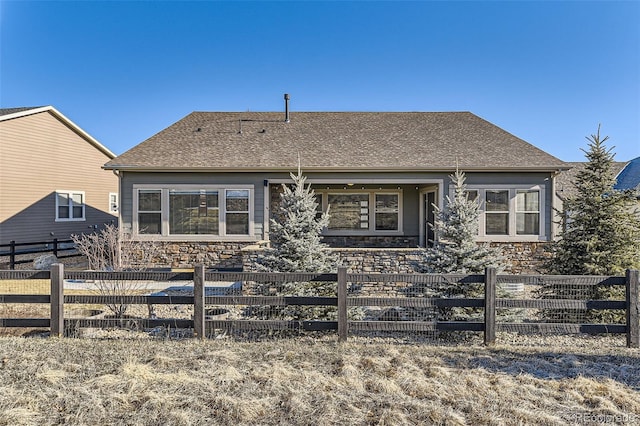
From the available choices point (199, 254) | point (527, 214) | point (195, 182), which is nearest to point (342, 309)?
point (199, 254)

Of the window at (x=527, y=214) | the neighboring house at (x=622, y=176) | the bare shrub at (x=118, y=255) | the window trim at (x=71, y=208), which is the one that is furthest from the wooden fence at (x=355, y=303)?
the neighboring house at (x=622, y=176)

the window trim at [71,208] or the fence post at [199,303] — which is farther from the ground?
the window trim at [71,208]

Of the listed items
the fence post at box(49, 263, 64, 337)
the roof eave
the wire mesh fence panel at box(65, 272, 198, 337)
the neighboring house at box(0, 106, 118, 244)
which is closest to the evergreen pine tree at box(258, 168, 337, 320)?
the wire mesh fence panel at box(65, 272, 198, 337)

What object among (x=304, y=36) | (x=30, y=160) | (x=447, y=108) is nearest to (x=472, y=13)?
(x=447, y=108)

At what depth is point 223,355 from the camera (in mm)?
4598

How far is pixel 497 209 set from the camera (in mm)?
11695

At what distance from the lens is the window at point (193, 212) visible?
38.8ft

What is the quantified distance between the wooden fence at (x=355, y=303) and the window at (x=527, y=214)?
6.70 meters

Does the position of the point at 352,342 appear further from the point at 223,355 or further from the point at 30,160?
the point at 30,160

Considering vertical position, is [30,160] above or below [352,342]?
above

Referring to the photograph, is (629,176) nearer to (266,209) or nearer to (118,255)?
(266,209)

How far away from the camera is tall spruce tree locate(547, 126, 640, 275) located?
672cm

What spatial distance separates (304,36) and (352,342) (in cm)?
1479

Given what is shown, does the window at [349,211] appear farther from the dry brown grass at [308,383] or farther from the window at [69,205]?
the window at [69,205]
